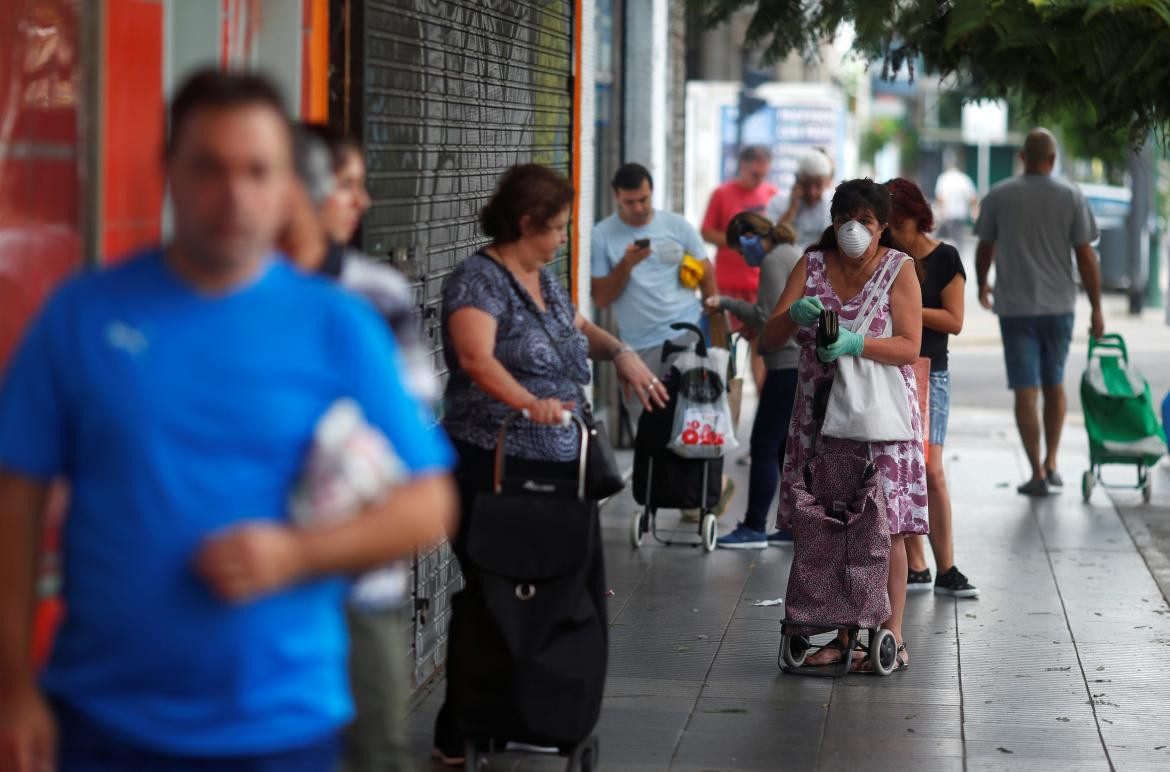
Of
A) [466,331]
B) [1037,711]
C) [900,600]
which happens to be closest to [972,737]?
[1037,711]

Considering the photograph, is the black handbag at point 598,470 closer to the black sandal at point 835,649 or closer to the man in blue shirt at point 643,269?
the black sandal at point 835,649

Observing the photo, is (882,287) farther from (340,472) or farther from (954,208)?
(954,208)

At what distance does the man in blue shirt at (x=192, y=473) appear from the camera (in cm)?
256

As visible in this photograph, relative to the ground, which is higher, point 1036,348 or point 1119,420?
point 1036,348

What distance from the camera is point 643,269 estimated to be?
10.0 meters

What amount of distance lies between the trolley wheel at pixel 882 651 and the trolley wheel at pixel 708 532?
2573 mm

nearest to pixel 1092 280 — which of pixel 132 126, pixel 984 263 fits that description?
pixel 984 263

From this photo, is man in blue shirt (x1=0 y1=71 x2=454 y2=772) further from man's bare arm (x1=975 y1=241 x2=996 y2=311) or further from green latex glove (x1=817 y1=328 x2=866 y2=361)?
man's bare arm (x1=975 y1=241 x2=996 y2=311)

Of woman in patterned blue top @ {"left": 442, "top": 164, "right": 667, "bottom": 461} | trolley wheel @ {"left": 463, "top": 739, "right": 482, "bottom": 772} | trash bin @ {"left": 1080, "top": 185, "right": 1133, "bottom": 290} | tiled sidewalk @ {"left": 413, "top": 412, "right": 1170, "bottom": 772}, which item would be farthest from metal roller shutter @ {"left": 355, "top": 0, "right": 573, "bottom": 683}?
trash bin @ {"left": 1080, "top": 185, "right": 1133, "bottom": 290}

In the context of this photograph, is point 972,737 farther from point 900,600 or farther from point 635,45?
point 635,45

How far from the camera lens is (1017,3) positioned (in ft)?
23.5

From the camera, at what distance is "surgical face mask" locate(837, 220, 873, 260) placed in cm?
637

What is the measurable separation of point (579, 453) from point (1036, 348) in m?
6.38

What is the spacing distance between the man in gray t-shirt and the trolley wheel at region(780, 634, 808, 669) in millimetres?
4459
